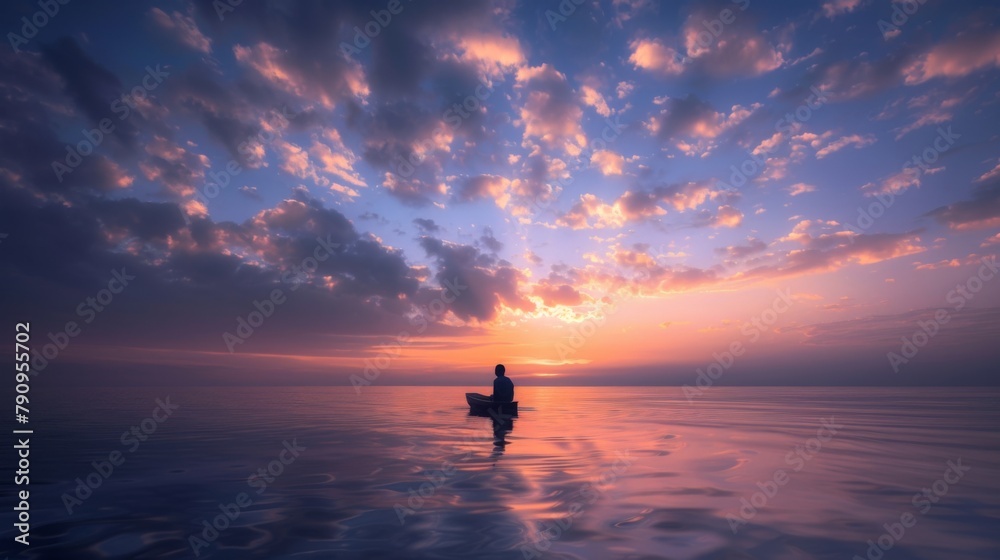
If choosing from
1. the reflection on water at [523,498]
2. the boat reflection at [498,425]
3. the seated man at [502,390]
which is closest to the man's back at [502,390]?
the seated man at [502,390]

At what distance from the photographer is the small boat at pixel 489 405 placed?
847 inches

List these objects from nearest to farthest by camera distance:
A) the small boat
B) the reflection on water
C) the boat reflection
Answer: the reflection on water < the boat reflection < the small boat

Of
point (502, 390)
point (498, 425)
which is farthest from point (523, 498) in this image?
point (502, 390)

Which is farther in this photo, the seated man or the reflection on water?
the seated man

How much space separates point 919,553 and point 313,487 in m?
9.60

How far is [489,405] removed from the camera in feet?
74.1

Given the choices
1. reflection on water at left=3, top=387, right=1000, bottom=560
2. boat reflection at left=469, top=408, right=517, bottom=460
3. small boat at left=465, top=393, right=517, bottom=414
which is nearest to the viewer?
reflection on water at left=3, top=387, right=1000, bottom=560

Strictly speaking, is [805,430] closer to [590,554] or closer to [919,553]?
[919,553]

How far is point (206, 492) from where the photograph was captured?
820cm

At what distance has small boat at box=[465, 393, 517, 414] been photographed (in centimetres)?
2152

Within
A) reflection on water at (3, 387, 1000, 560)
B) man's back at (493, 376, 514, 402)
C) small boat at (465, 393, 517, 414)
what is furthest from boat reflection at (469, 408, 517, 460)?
man's back at (493, 376, 514, 402)

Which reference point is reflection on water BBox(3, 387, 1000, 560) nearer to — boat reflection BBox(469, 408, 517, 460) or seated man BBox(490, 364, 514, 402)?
boat reflection BBox(469, 408, 517, 460)

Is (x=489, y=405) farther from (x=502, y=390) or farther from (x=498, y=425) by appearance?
(x=498, y=425)

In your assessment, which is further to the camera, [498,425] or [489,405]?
[489,405]
